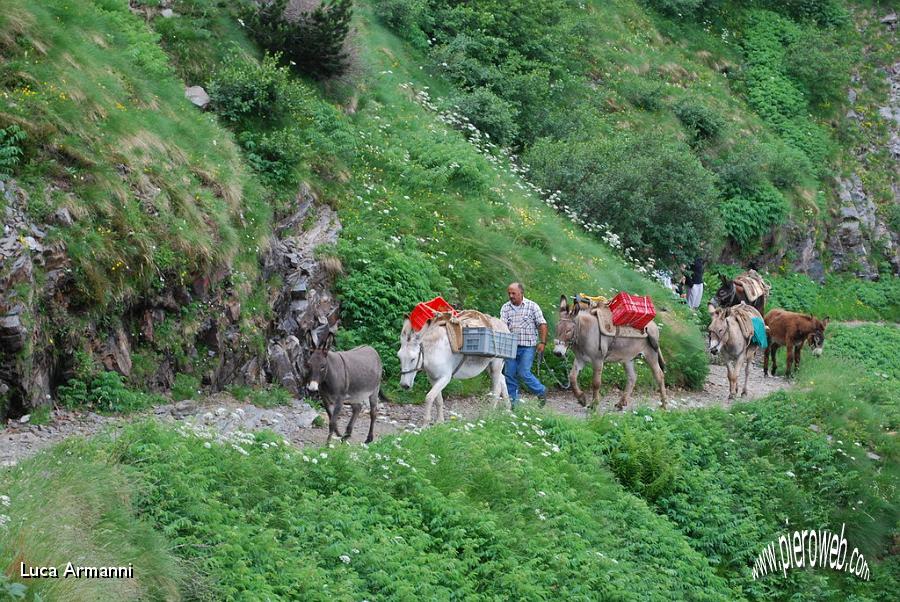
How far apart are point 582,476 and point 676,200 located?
14.9 metres

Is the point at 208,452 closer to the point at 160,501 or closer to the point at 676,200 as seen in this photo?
the point at 160,501

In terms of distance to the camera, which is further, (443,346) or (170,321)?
(443,346)

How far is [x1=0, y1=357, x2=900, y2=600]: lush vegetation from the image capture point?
10.2 meters

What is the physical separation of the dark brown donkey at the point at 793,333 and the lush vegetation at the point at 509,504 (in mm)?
3508

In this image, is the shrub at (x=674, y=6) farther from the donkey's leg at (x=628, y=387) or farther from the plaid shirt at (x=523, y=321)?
the plaid shirt at (x=523, y=321)

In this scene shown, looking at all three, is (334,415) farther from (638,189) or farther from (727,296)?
(638,189)

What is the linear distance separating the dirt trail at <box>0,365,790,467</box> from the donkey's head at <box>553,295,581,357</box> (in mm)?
1039

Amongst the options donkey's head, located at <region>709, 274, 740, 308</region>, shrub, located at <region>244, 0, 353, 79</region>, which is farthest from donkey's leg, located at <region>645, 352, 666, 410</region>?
shrub, located at <region>244, 0, 353, 79</region>

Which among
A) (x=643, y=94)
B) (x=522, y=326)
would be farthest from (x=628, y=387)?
(x=643, y=94)

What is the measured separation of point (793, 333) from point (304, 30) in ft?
42.1

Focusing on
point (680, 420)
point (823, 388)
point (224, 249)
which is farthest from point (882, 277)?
point (224, 249)

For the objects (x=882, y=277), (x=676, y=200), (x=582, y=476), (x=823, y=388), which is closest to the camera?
(x=582, y=476)

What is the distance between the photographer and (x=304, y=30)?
2336cm

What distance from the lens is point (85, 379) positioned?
545 inches
